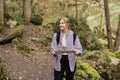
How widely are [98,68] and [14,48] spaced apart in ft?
10.8

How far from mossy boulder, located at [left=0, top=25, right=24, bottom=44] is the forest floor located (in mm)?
234

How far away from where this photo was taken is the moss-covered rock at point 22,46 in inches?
466

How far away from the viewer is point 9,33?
12359mm

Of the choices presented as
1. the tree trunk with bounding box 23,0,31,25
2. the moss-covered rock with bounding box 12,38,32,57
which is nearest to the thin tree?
the tree trunk with bounding box 23,0,31,25

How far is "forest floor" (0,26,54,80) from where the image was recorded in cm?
980

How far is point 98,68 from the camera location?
35.7 feet

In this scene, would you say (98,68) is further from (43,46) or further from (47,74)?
(43,46)

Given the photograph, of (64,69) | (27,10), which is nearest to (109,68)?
(64,69)

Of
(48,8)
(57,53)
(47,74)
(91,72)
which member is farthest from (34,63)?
(48,8)

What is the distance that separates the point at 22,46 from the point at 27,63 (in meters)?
1.21

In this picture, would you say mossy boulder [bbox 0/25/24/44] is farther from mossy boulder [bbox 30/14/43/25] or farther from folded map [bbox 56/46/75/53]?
folded map [bbox 56/46/75/53]

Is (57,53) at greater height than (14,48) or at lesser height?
greater

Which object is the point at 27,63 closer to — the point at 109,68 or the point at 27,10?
the point at 109,68

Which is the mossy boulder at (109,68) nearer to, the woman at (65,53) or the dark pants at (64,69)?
the dark pants at (64,69)
